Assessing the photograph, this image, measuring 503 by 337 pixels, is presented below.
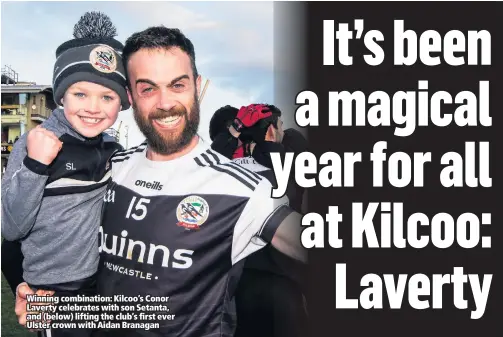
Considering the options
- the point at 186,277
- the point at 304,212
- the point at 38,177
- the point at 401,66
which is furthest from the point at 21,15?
the point at 401,66

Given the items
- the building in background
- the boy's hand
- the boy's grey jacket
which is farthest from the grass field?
the boy's hand

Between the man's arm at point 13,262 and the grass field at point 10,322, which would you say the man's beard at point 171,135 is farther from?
the grass field at point 10,322

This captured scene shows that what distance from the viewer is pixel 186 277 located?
1.92m

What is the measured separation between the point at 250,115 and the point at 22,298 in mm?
1298

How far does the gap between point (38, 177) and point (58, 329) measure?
2.48ft

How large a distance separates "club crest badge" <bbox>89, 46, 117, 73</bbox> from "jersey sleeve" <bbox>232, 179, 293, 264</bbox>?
0.80 metres

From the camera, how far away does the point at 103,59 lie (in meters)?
1.96

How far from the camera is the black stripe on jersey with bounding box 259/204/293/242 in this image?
1874 millimetres

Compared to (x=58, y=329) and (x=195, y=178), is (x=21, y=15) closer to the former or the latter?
(x=195, y=178)

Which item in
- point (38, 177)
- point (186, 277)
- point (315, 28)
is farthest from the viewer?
point (315, 28)

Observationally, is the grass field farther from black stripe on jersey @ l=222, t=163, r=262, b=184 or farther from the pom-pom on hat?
black stripe on jersey @ l=222, t=163, r=262, b=184

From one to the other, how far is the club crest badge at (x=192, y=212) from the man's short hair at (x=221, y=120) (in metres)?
0.30

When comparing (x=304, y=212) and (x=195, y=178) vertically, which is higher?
(x=195, y=178)

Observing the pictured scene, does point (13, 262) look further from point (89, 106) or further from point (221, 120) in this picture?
point (221, 120)
